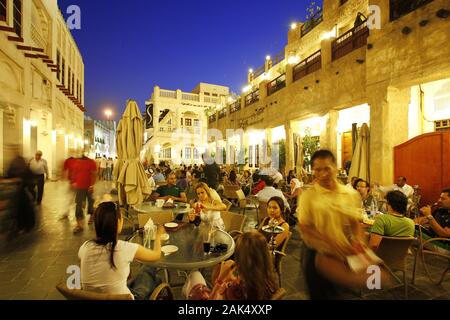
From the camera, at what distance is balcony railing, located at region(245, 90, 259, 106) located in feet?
54.4

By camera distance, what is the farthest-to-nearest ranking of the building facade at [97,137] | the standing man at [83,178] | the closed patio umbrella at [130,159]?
the building facade at [97,137]
the standing man at [83,178]
the closed patio umbrella at [130,159]

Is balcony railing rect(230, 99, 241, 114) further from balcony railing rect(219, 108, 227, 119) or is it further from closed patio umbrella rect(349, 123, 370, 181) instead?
closed patio umbrella rect(349, 123, 370, 181)

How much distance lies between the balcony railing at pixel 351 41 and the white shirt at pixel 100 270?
31.9 feet

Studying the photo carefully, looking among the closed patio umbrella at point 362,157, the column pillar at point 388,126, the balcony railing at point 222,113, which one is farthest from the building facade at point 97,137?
the column pillar at point 388,126

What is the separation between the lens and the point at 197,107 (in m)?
36.4

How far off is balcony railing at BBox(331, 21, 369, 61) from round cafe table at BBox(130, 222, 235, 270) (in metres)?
8.70

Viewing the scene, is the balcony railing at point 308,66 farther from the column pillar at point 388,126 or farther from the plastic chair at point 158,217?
the plastic chair at point 158,217

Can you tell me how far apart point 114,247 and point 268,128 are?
1340 cm

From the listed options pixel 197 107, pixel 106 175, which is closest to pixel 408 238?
pixel 106 175

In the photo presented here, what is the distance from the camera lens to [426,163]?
262 inches

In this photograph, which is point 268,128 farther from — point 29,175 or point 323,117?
point 29,175

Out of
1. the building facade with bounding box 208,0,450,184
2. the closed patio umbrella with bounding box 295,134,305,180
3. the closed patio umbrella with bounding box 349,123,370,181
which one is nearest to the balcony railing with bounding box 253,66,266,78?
the building facade with bounding box 208,0,450,184

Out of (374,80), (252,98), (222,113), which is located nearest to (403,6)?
(374,80)

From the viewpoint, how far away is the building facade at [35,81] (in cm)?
919
